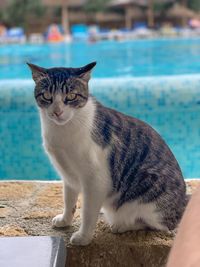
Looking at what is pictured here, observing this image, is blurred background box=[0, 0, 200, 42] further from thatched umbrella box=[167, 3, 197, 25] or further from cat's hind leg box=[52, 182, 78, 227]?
cat's hind leg box=[52, 182, 78, 227]

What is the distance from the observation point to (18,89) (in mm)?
4219

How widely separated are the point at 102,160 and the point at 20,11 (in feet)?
53.6

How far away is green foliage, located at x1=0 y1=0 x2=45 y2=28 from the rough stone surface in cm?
1572

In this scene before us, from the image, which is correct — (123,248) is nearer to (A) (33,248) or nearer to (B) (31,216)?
(B) (31,216)

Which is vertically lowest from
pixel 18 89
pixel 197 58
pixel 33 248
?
pixel 197 58

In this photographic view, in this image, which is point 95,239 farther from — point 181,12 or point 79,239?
point 181,12

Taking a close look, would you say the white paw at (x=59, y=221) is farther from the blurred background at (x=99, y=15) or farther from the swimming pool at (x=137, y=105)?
the blurred background at (x=99, y=15)

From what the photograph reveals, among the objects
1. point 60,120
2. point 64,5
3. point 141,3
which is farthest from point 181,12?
point 60,120

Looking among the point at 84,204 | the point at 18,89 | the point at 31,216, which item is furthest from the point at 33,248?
the point at 18,89

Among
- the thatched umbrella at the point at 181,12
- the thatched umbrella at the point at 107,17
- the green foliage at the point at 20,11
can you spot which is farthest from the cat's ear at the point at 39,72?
the thatched umbrella at the point at 181,12

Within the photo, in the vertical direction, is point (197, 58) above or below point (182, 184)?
below

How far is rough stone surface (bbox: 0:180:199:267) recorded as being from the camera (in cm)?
157

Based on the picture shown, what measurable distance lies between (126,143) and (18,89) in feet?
9.04

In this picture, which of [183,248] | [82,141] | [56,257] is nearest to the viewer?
[183,248]
